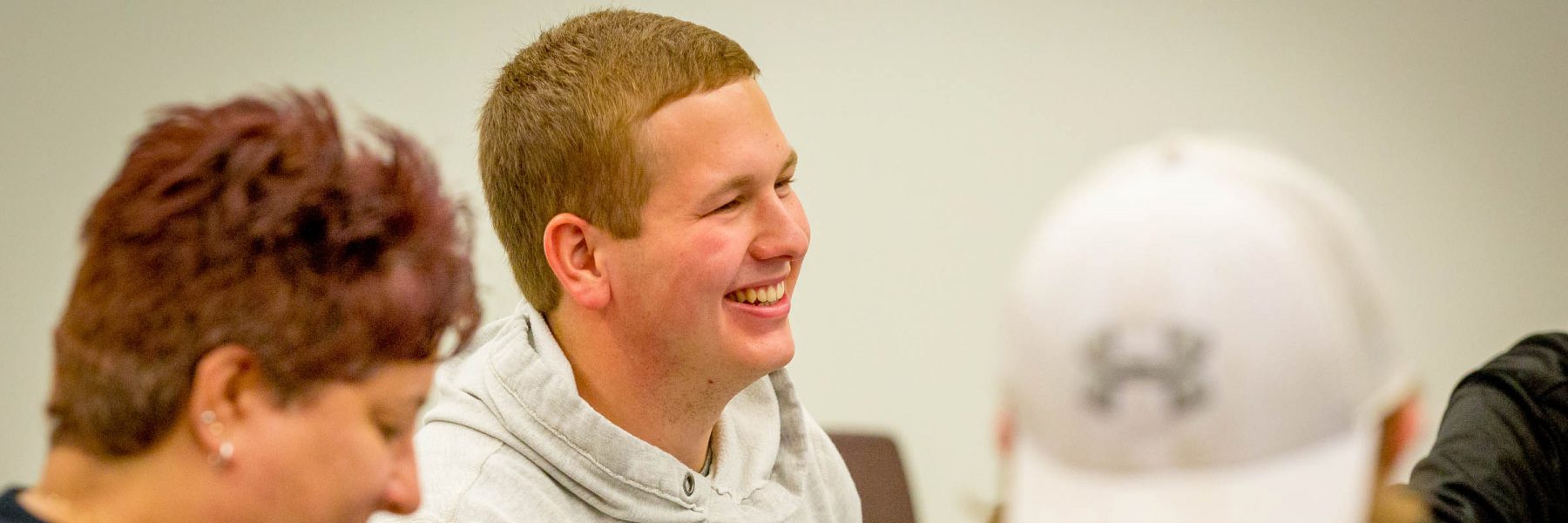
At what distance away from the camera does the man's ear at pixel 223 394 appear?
1009 mm

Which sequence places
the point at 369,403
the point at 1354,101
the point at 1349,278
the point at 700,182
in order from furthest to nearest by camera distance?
the point at 1354,101
the point at 700,182
the point at 369,403
the point at 1349,278

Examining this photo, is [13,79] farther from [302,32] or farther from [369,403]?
[369,403]

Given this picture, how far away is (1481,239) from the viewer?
2867 millimetres

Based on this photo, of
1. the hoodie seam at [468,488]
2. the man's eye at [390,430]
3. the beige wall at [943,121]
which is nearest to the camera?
the man's eye at [390,430]

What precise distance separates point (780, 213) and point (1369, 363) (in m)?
0.91

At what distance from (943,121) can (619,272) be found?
151cm

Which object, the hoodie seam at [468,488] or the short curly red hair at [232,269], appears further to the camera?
the hoodie seam at [468,488]

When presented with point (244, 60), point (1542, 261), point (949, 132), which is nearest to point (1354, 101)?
point (1542, 261)

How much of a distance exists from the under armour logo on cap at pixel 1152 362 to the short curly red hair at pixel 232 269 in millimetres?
596

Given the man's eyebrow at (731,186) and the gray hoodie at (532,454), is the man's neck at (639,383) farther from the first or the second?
the man's eyebrow at (731,186)

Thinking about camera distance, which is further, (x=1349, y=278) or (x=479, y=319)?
(x=479, y=319)

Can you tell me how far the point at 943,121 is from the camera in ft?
9.64

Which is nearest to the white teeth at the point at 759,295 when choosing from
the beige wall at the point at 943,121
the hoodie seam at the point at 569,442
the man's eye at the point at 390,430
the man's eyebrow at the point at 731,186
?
the man's eyebrow at the point at 731,186

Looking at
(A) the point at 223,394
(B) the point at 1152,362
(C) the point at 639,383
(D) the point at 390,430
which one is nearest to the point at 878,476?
(C) the point at 639,383
